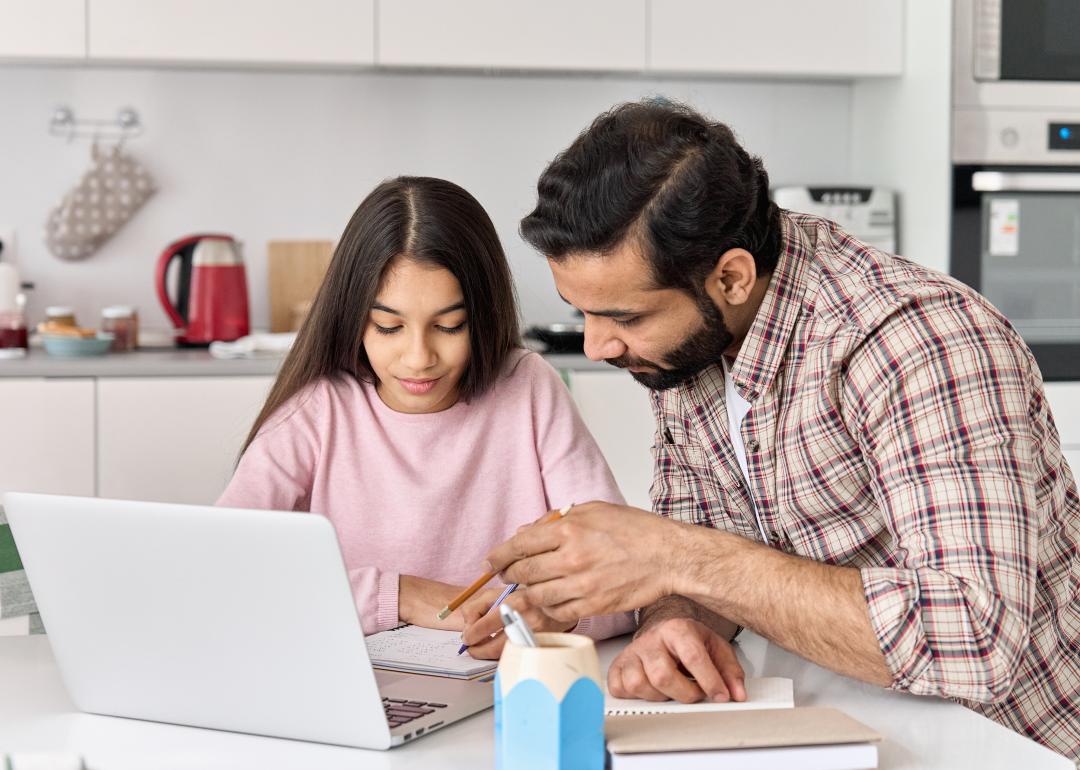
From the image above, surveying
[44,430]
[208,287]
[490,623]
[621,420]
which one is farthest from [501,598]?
[208,287]

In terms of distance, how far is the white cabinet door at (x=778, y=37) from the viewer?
3.09 meters

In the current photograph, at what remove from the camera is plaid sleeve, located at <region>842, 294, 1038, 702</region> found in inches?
41.8

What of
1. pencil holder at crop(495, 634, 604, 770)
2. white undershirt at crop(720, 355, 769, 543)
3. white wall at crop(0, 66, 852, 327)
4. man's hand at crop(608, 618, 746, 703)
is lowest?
man's hand at crop(608, 618, 746, 703)

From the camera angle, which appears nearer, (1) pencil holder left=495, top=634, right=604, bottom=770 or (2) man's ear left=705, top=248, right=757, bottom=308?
(1) pencil holder left=495, top=634, right=604, bottom=770

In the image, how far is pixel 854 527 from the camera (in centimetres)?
130

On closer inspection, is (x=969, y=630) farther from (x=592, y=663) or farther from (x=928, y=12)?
(x=928, y=12)

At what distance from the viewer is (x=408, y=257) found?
1.53 meters

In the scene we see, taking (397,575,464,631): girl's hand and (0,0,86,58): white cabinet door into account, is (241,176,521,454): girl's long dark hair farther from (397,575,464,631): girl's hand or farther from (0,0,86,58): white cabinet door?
(0,0,86,58): white cabinet door

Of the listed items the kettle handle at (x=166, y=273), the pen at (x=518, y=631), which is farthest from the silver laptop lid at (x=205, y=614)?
the kettle handle at (x=166, y=273)

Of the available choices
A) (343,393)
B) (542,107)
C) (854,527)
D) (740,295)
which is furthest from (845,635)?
(542,107)

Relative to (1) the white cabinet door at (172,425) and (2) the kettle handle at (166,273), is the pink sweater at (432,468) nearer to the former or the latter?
(1) the white cabinet door at (172,425)

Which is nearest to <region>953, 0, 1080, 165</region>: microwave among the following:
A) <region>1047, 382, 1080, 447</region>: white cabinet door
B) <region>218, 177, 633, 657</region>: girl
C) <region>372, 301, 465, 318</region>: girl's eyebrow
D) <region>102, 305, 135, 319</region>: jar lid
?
<region>1047, 382, 1080, 447</region>: white cabinet door

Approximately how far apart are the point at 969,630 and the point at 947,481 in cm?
13

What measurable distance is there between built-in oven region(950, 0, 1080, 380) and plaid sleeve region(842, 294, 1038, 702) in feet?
6.34
